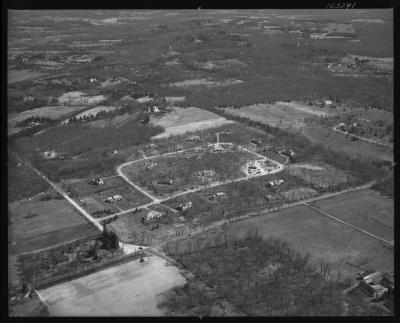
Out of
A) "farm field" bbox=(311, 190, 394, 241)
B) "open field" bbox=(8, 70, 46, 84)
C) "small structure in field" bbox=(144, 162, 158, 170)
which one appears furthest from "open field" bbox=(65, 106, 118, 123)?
"farm field" bbox=(311, 190, 394, 241)

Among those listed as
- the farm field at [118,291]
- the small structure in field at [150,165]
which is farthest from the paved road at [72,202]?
the small structure in field at [150,165]

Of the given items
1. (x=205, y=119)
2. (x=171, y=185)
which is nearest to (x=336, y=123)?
(x=205, y=119)

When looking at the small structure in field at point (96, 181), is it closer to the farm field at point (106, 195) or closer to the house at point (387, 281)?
the farm field at point (106, 195)

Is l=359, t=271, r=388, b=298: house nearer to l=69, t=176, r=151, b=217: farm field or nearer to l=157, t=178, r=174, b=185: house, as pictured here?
l=69, t=176, r=151, b=217: farm field

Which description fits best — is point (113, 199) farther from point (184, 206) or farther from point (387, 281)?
point (387, 281)

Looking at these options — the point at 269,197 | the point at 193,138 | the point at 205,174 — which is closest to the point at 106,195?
the point at 205,174
